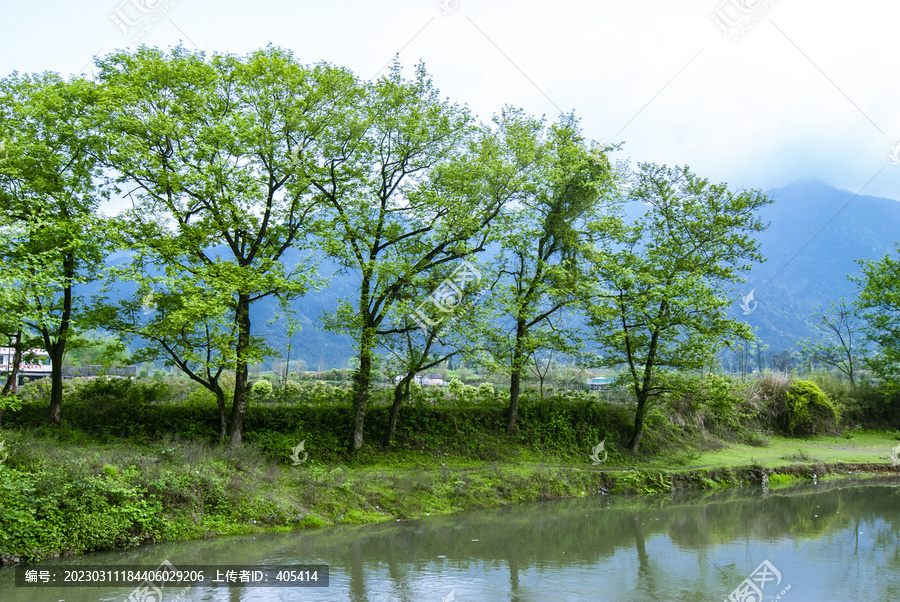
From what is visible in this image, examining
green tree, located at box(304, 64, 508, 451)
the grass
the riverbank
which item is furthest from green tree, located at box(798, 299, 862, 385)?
green tree, located at box(304, 64, 508, 451)

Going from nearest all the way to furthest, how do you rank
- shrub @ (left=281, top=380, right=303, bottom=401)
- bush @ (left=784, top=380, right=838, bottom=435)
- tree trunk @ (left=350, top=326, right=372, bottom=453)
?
tree trunk @ (left=350, top=326, right=372, bottom=453) → shrub @ (left=281, top=380, right=303, bottom=401) → bush @ (left=784, top=380, right=838, bottom=435)

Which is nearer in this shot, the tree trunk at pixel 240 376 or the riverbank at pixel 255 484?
the riverbank at pixel 255 484

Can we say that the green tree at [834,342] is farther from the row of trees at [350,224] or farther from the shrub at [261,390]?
the shrub at [261,390]

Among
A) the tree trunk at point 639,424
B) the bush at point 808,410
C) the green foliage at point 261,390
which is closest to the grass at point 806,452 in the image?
the bush at point 808,410

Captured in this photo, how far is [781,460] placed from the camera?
939 inches

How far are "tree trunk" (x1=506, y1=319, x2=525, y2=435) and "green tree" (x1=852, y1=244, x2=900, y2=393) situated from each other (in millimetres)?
22754

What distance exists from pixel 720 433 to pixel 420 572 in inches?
888

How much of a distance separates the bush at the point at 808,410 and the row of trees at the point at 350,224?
40.6 ft

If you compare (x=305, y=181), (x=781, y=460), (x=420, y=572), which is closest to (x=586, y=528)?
(x=420, y=572)

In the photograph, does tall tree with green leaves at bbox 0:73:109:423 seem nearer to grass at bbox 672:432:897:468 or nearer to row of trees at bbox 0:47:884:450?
row of trees at bbox 0:47:884:450

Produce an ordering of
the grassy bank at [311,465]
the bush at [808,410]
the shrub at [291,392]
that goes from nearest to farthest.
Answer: the grassy bank at [311,465] < the shrub at [291,392] < the bush at [808,410]

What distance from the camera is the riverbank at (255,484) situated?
10586 mm

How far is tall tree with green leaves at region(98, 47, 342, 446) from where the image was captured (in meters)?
15.5

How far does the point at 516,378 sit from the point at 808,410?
1875 cm
